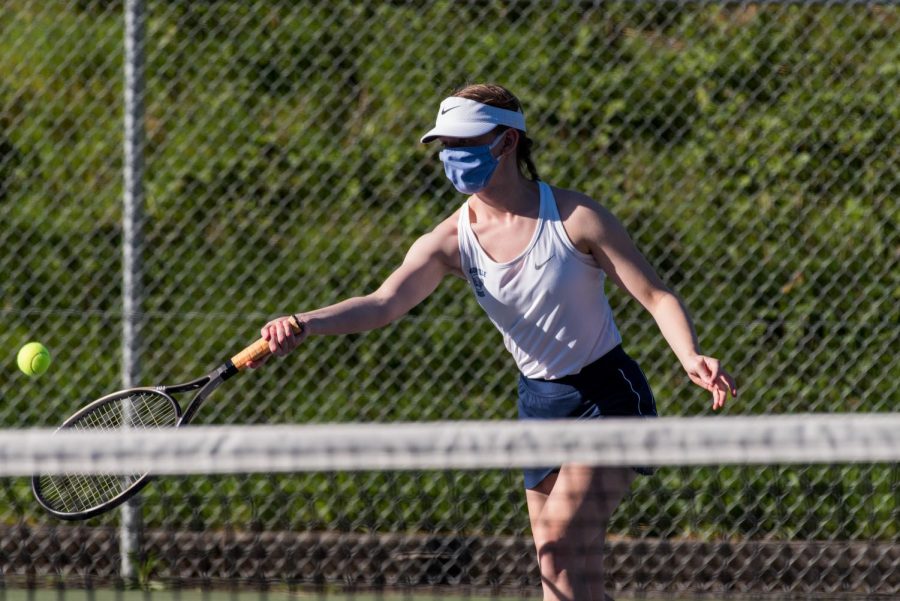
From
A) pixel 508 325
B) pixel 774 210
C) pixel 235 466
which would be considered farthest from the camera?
pixel 774 210

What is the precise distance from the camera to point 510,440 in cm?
245

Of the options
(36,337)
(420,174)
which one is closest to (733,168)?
(420,174)

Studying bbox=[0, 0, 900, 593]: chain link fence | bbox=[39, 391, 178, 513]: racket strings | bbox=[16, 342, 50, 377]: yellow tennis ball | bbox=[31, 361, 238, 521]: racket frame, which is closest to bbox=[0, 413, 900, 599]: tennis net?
bbox=[0, 0, 900, 593]: chain link fence

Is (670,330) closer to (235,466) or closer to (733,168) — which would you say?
(235,466)

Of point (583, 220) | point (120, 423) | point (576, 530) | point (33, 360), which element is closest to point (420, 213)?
point (120, 423)

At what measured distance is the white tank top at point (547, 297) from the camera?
10.1 feet

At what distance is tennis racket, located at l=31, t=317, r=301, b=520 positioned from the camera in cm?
309

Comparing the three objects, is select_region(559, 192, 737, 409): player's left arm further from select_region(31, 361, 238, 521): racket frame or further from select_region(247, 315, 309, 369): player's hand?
select_region(31, 361, 238, 521): racket frame

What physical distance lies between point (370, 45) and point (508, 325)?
245cm

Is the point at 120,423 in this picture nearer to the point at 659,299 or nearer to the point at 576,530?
the point at 576,530

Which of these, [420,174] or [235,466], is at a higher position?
[235,466]

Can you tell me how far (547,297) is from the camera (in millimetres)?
3090

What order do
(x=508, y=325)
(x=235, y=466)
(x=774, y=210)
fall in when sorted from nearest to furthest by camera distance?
(x=235, y=466)
(x=508, y=325)
(x=774, y=210)

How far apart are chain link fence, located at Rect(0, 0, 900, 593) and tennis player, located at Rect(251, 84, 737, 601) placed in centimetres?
170
